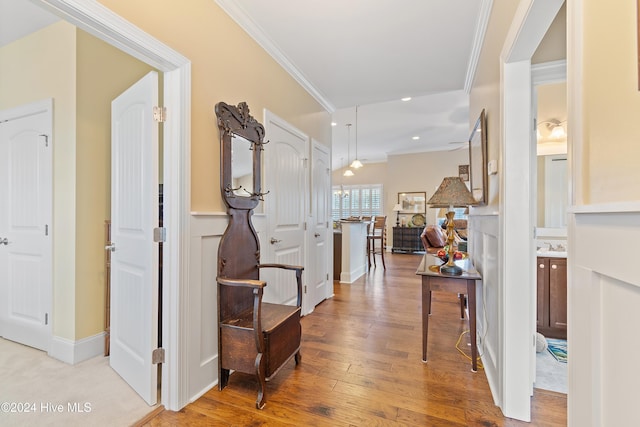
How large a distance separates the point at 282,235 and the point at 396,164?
23.0ft

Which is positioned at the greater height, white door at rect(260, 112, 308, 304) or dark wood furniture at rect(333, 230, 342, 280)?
white door at rect(260, 112, 308, 304)

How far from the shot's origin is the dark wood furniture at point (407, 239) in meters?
8.29

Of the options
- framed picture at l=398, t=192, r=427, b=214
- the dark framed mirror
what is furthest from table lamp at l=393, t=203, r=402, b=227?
the dark framed mirror

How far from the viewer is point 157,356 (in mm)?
1666

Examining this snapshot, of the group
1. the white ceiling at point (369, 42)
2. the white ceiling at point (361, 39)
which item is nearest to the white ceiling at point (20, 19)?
the white ceiling at point (361, 39)

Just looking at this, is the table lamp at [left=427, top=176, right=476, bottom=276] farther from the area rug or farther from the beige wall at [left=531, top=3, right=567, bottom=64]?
the area rug

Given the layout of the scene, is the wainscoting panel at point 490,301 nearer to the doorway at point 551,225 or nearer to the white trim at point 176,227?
the doorway at point 551,225

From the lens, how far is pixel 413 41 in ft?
8.26

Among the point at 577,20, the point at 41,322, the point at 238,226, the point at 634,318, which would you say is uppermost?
the point at 577,20

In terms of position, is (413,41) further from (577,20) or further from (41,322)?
(41,322)

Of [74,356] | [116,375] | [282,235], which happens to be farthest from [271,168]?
[74,356]

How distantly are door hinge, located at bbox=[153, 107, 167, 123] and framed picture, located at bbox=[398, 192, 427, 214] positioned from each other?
26.1 ft

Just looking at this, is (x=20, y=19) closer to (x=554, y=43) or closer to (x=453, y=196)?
(x=453, y=196)

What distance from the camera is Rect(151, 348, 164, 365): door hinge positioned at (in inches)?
65.1
